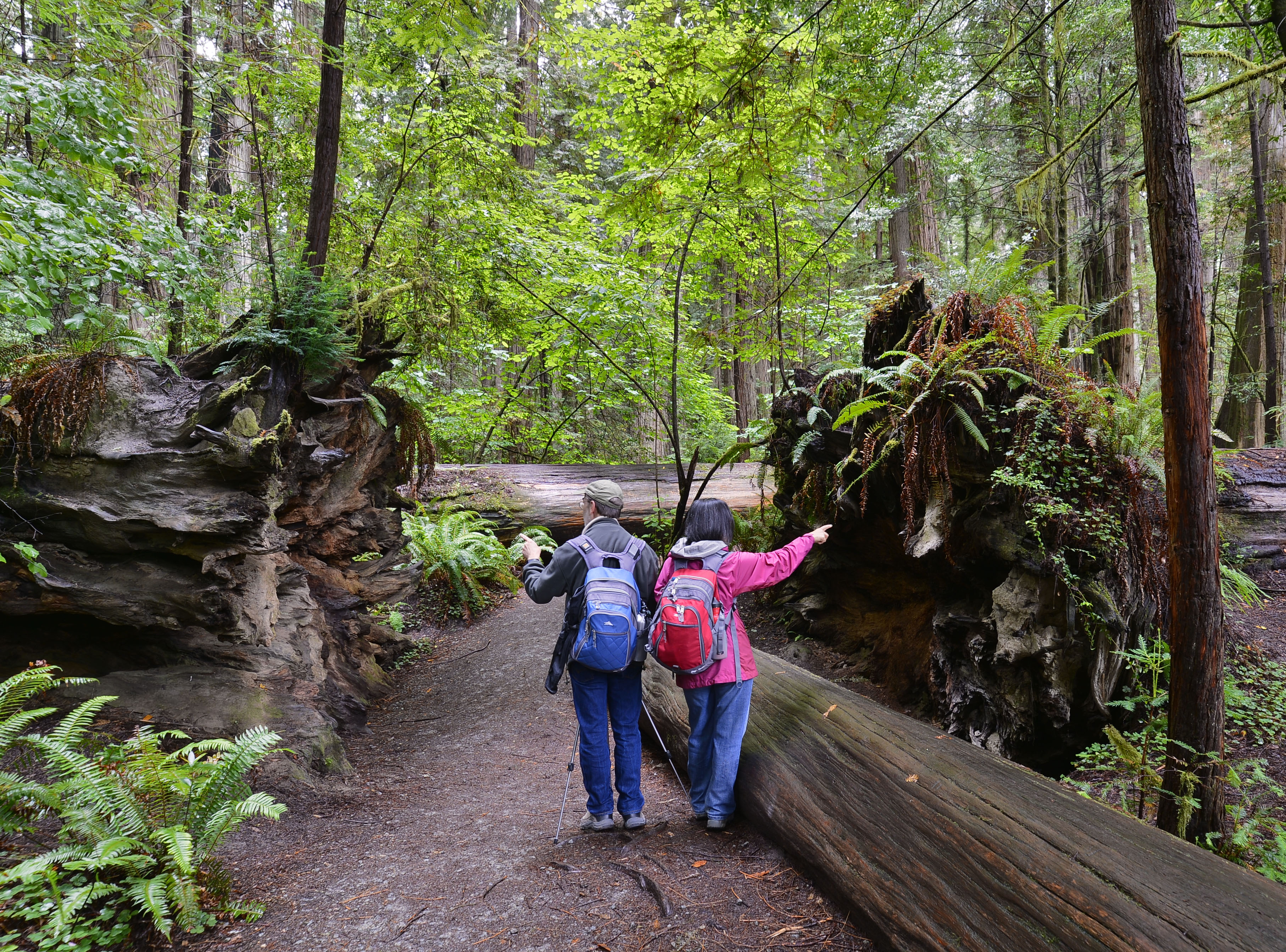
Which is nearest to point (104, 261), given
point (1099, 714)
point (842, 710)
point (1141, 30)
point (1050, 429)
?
point (842, 710)

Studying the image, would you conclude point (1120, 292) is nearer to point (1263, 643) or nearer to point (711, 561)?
point (1263, 643)

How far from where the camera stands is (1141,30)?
10.6 feet

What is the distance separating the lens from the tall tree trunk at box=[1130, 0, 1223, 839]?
3125 millimetres

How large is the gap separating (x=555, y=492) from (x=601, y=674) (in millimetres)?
8308

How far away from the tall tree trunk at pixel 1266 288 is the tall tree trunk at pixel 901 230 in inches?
202

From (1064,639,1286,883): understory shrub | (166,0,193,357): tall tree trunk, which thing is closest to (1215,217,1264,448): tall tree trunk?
(1064,639,1286,883): understory shrub

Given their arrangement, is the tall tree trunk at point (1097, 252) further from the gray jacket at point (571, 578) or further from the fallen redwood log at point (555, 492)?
the gray jacket at point (571, 578)

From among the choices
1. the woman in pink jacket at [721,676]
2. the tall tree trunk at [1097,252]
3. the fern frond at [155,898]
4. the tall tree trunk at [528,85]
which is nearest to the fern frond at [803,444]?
the woman in pink jacket at [721,676]

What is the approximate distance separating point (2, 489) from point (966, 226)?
19.1 metres

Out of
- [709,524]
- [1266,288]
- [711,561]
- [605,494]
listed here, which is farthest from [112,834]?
[1266,288]

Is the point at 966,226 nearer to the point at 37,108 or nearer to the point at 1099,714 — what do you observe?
the point at 1099,714

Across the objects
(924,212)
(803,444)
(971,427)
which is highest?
(924,212)

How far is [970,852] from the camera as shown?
2.74 meters

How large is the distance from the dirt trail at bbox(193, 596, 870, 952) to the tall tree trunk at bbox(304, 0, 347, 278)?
201 inches
